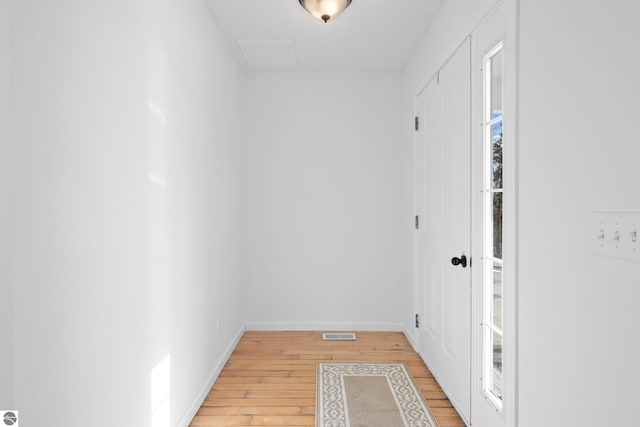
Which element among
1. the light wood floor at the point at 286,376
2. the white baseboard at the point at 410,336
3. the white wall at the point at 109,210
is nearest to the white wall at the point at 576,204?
the light wood floor at the point at 286,376

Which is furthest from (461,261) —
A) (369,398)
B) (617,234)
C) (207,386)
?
(207,386)

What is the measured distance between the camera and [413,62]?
367 cm

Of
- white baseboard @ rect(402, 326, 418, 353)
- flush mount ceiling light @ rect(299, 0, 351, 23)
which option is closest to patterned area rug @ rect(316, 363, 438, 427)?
white baseboard @ rect(402, 326, 418, 353)

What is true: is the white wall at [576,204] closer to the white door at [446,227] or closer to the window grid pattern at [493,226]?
the window grid pattern at [493,226]

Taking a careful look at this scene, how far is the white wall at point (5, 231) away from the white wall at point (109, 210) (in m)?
0.03

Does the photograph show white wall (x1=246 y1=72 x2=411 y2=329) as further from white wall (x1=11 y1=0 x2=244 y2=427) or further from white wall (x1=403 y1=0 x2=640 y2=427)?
white wall (x1=403 y1=0 x2=640 y2=427)

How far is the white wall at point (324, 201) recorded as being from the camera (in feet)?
13.6

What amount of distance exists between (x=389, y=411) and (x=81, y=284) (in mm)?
1942

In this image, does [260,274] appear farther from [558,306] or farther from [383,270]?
[558,306]

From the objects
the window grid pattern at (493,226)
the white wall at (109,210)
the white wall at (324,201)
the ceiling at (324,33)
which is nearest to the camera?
the white wall at (109,210)

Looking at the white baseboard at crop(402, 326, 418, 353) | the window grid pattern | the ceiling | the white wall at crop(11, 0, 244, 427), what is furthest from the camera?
the white baseboard at crop(402, 326, 418, 353)

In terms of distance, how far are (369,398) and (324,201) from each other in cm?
199

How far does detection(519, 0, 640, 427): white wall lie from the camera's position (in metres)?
1.12

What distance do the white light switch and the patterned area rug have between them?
1.61m
